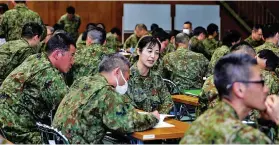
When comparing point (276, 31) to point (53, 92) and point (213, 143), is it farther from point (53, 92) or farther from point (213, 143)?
point (213, 143)

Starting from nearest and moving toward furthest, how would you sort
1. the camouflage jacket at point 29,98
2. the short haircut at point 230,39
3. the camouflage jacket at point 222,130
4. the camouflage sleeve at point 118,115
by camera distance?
1. the camouflage jacket at point 222,130
2. the camouflage sleeve at point 118,115
3. the camouflage jacket at point 29,98
4. the short haircut at point 230,39

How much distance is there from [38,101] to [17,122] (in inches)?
8.5

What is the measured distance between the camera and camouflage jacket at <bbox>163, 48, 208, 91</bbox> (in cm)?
732

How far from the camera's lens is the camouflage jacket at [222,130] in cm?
228

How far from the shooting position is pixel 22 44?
6.31 m

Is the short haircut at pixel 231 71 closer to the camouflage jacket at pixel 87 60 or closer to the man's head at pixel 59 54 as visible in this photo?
the man's head at pixel 59 54

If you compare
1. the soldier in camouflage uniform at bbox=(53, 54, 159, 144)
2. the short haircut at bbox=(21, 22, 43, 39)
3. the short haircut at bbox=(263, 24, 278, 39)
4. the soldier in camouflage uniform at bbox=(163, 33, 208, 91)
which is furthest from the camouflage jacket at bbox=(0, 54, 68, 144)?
the short haircut at bbox=(263, 24, 278, 39)

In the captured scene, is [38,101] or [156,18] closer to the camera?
[38,101]

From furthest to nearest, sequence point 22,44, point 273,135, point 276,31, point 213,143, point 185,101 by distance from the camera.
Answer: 1. point 276,31
2. point 22,44
3. point 185,101
4. point 273,135
5. point 213,143

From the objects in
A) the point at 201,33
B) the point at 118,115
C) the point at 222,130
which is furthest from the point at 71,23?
the point at 222,130

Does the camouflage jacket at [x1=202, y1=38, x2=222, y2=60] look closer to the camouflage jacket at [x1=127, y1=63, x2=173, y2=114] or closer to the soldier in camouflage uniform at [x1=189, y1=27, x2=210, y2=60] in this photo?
the soldier in camouflage uniform at [x1=189, y1=27, x2=210, y2=60]

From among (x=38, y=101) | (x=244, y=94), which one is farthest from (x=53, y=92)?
(x=244, y=94)

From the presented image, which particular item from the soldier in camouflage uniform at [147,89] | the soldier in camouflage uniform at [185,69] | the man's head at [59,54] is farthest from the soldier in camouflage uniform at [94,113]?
the soldier in camouflage uniform at [185,69]

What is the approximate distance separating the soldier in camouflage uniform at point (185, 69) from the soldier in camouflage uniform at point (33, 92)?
3250mm
